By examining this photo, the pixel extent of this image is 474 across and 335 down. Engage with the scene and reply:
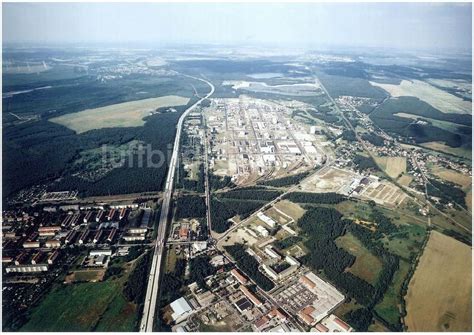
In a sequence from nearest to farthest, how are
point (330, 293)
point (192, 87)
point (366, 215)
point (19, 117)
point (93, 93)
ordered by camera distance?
1. point (330, 293)
2. point (366, 215)
3. point (19, 117)
4. point (93, 93)
5. point (192, 87)

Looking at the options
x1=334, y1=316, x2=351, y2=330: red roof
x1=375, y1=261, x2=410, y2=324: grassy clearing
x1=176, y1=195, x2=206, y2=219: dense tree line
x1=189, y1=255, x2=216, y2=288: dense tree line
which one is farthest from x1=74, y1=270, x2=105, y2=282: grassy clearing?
x1=375, y1=261, x2=410, y2=324: grassy clearing

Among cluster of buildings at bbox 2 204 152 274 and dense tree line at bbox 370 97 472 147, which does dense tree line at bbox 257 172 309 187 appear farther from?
dense tree line at bbox 370 97 472 147

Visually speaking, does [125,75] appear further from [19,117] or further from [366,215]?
[366,215]

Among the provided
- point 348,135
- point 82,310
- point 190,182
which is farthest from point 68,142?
point 348,135

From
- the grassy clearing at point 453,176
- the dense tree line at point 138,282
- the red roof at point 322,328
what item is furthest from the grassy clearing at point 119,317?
the grassy clearing at point 453,176

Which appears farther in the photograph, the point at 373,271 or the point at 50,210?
the point at 50,210

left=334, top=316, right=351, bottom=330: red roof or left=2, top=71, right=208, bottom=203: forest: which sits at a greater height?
left=2, top=71, right=208, bottom=203: forest

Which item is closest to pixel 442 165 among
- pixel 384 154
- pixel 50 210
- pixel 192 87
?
pixel 384 154
